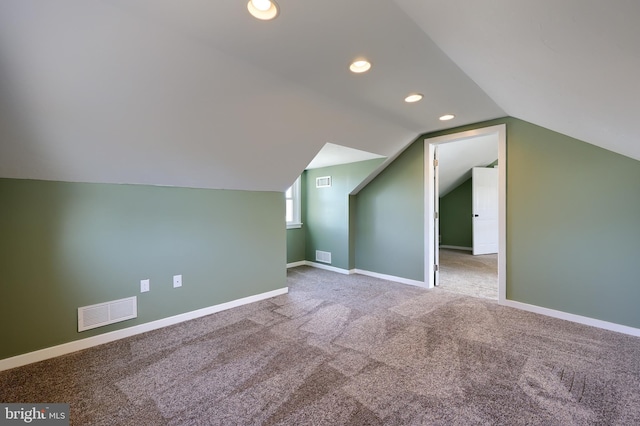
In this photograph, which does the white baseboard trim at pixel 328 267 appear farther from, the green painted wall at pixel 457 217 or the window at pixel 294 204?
the green painted wall at pixel 457 217

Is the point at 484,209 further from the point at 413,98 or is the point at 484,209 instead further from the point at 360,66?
the point at 360,66

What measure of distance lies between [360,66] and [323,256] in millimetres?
3639

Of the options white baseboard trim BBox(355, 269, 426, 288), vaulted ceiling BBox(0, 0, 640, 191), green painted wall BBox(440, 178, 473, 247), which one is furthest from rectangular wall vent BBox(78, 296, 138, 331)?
green painted wall BBox(440, 178, 473, 247)

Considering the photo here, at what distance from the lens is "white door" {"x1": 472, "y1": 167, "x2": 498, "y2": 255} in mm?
6340

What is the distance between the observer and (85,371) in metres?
1.94

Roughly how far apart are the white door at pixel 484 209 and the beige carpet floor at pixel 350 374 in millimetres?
3849

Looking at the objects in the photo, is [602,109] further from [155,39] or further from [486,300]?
[155,39]

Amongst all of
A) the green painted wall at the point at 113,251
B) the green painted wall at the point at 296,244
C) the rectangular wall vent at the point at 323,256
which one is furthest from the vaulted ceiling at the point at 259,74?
the rectangular wall vent at the point at 323,256

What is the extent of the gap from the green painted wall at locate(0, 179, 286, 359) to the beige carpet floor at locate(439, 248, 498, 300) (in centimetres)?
288

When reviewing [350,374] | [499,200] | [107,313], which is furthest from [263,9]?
[499,200]

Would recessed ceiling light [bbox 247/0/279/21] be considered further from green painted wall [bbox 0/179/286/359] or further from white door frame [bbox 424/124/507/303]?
white door frame [bbox 424/124/507/303]

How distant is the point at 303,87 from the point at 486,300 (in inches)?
130

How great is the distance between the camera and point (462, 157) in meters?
5.78

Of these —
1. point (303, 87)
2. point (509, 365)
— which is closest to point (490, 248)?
point (509, 365)
